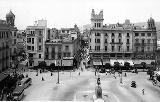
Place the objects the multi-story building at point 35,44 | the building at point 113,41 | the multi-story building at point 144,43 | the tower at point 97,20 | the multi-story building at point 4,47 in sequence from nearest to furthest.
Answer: the multi-story building at point 4,47, the multi-story building at point 35,44, the tower at point 97,20, the building at point 113,41, the multi-story building at point 144,43

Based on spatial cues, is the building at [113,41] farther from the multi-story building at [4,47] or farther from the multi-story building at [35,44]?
the multi-story building at [4,47]

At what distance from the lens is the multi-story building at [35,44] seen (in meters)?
78.0

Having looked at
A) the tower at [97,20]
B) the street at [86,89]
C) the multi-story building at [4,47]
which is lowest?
the street at [86,89]

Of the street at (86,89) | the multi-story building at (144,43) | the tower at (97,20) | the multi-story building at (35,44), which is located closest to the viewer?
the street at (86,89)

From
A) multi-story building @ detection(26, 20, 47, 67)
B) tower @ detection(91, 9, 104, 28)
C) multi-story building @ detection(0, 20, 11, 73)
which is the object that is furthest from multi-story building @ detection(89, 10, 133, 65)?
multi-story building @ detection(0, 20, 11, 73)

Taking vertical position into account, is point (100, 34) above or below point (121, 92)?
above

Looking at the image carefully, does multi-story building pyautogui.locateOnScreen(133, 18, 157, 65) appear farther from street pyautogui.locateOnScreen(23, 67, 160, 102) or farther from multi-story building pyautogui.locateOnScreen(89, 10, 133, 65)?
street pyautogui.locateOnScreen(23, 67, 160, 102)

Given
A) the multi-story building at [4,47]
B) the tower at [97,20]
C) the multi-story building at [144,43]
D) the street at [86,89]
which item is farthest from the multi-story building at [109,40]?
the multi-story building at [4,47]

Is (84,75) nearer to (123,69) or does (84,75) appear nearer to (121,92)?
(123,69)

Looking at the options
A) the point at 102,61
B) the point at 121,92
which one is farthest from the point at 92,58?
the point at 121,92

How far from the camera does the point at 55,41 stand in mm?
81125

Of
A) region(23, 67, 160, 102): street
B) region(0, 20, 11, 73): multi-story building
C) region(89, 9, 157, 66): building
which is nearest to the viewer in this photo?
region(23, 67, 160, 102): street

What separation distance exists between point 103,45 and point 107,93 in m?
32.9

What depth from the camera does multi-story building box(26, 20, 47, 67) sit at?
78000 mm
